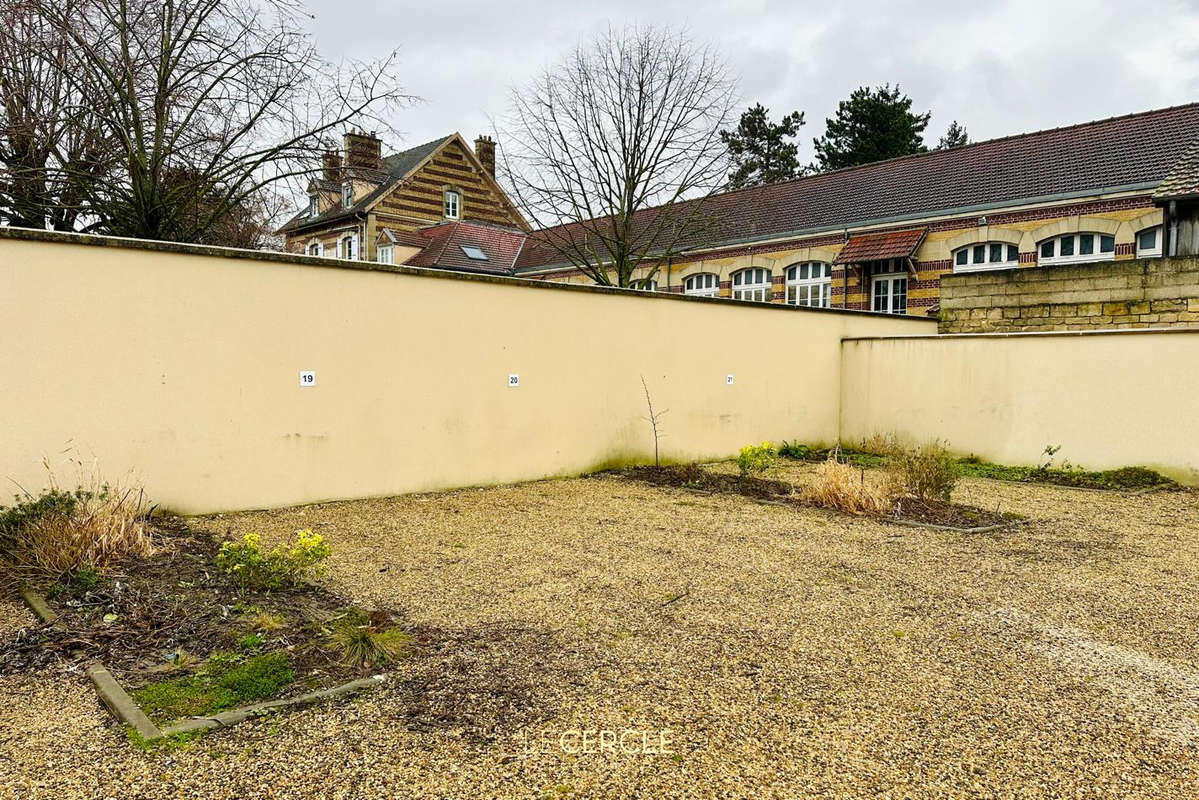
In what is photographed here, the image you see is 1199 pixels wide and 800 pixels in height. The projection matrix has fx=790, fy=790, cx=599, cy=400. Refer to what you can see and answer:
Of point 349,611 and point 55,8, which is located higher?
point 55,8

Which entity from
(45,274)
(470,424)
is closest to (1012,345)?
(470,424)

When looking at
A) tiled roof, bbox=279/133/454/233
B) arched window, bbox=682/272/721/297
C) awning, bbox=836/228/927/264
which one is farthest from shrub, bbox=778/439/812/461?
tiled roof, bbox=279/133/454/233

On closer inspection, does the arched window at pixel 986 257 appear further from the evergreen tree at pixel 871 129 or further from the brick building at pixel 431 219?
the evergreen tree at pixel 871 129

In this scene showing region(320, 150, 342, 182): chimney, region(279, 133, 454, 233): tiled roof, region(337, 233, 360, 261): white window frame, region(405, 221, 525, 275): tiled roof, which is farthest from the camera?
region(337, 233, 360, 261): white window frame

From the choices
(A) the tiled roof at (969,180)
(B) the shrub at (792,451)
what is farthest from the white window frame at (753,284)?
(B) the shrub at (792,451)

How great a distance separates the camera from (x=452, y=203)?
34219 millimetres

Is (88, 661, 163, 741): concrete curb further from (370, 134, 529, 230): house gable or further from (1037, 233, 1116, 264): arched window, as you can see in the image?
(370, 134, 529, 230): house gable

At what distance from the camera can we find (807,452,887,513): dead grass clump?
24.5ft

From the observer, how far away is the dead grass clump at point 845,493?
7.47 metres

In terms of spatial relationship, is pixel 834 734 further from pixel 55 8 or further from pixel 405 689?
pixel 55 8

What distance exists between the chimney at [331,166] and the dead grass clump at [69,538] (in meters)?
6.96

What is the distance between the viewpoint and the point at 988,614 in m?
4.49

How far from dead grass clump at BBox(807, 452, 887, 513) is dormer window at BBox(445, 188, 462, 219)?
28.8m

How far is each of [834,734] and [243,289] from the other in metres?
6.44
